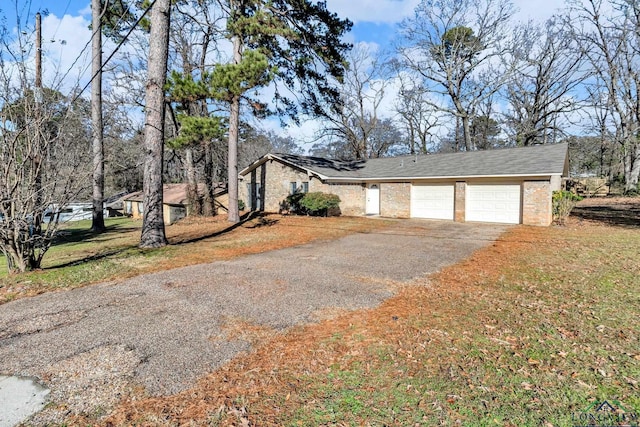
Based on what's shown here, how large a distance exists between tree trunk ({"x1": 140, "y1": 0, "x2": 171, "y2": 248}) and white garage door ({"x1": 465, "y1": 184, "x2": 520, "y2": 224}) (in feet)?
43.2

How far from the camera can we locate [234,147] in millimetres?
15055

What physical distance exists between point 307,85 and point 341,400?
1393 centimetres

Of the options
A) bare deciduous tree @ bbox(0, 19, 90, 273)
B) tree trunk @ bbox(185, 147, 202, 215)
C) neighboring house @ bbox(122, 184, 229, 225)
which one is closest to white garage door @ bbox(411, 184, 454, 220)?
neighboring house @ bbox(122, 184, 229, 225)

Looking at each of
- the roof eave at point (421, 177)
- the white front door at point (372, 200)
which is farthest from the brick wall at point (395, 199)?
the white front door at point (372, 200)

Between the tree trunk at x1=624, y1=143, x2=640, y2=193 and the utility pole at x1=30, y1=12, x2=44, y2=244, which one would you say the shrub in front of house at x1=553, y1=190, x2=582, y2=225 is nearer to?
the utility pole at x1=30, y1=12, x2=44, y2=244

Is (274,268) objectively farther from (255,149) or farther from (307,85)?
(255,149)

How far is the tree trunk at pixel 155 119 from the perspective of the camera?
903 centimetres

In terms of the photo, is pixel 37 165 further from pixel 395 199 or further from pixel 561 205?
pixel 561 205

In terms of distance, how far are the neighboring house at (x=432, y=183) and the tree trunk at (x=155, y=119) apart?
1011 centimetres

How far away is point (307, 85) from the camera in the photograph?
1455 cm

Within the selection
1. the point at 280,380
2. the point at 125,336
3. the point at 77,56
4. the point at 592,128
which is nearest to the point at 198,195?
the point at 77,56

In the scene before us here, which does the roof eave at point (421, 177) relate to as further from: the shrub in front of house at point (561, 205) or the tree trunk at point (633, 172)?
the tree trunk at point (633, 172)

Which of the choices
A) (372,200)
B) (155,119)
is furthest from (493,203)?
(155,119)

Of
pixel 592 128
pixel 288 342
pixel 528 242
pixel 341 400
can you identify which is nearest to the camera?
pixel 341 400
